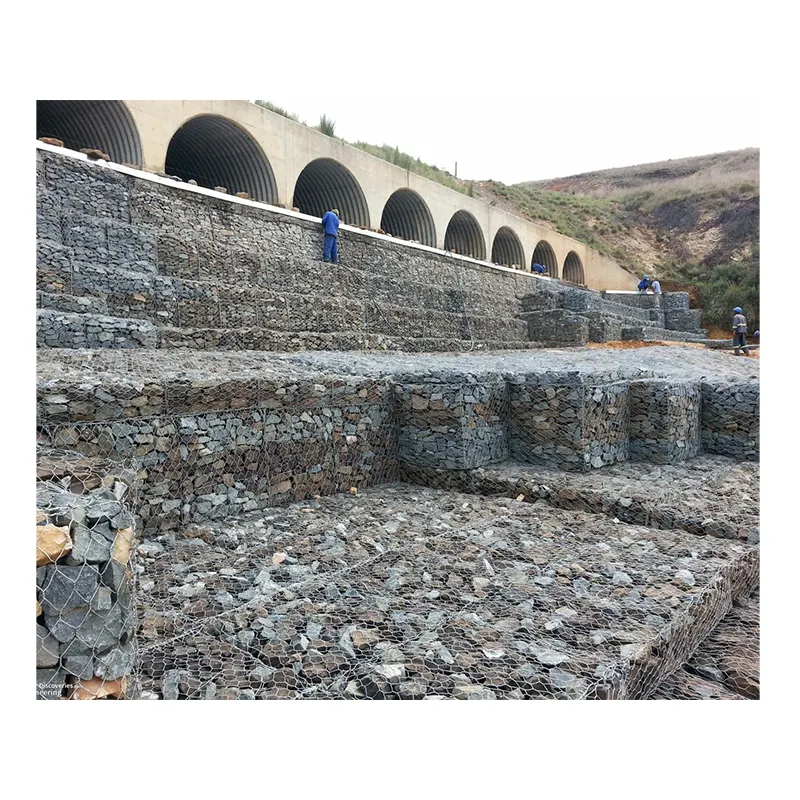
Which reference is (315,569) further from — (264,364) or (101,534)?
(264,364)

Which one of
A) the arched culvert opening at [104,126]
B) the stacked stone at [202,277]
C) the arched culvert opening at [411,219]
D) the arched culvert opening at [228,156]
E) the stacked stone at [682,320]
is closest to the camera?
the stacked stone at [202,277]

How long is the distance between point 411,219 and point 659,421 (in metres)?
17.3

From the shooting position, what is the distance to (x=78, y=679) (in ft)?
7.18

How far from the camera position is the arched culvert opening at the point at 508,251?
28.3m

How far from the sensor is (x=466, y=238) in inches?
1007

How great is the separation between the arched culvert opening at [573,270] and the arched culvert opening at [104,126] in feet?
89.3

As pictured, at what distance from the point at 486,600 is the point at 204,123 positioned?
15.0m

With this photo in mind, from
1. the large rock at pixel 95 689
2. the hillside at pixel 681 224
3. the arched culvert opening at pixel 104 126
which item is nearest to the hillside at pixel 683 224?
the hillside at pixel 681 224

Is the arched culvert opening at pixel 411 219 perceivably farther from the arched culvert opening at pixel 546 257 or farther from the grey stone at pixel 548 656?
the grey stone at pixel 548 656

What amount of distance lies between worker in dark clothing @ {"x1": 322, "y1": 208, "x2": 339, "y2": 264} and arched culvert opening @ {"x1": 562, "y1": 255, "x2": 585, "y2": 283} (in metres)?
23.2

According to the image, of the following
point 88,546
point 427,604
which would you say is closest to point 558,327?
point 427,604

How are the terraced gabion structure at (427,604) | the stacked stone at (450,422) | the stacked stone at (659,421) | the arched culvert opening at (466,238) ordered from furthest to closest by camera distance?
the arched culvert opening at (466,238) < the stacked stone at (659,421) < the stacked stone at (450,422) < the terraced gabion structure at (427,604)

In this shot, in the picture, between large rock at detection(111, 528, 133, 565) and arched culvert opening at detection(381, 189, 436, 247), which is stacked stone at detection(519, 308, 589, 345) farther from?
large rock at detection(111, 528, 133, 565)

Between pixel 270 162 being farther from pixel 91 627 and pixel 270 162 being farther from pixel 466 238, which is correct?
pixel 91 627
